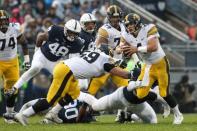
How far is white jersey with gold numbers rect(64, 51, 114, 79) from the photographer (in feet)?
35.2

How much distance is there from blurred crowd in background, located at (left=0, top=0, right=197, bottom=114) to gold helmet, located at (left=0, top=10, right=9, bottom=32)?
10.3 feet

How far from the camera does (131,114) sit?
11.9 m

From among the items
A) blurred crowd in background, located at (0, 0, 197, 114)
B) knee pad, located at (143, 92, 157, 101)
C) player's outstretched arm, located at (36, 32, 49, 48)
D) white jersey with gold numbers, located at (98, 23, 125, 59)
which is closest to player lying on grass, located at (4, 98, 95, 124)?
knee pad, located at (143, 92, 157, 101)

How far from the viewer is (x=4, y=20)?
11883mm

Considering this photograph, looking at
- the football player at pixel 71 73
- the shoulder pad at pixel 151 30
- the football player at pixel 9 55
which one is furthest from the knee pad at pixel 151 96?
the football player at pixel 9 55

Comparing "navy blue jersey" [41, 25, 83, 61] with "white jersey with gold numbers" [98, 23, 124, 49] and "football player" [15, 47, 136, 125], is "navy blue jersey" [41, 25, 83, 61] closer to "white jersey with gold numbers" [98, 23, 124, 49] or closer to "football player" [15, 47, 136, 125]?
"white jersey with gold numbers" [98, 23, 124, 49]

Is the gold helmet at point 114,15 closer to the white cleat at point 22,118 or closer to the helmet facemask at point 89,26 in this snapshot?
the helmet facemask at point 89,26

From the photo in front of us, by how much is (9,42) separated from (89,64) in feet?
6.37

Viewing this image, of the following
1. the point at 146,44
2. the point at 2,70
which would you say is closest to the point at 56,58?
the point at 2,70

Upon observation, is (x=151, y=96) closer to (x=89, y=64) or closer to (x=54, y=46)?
(x=89, y=64)

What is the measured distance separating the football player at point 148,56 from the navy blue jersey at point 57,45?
102cm

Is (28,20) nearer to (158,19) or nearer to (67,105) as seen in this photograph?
(158,19)

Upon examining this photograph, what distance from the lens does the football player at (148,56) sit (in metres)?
10.9

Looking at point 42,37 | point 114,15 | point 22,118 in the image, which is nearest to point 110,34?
point 114,15
